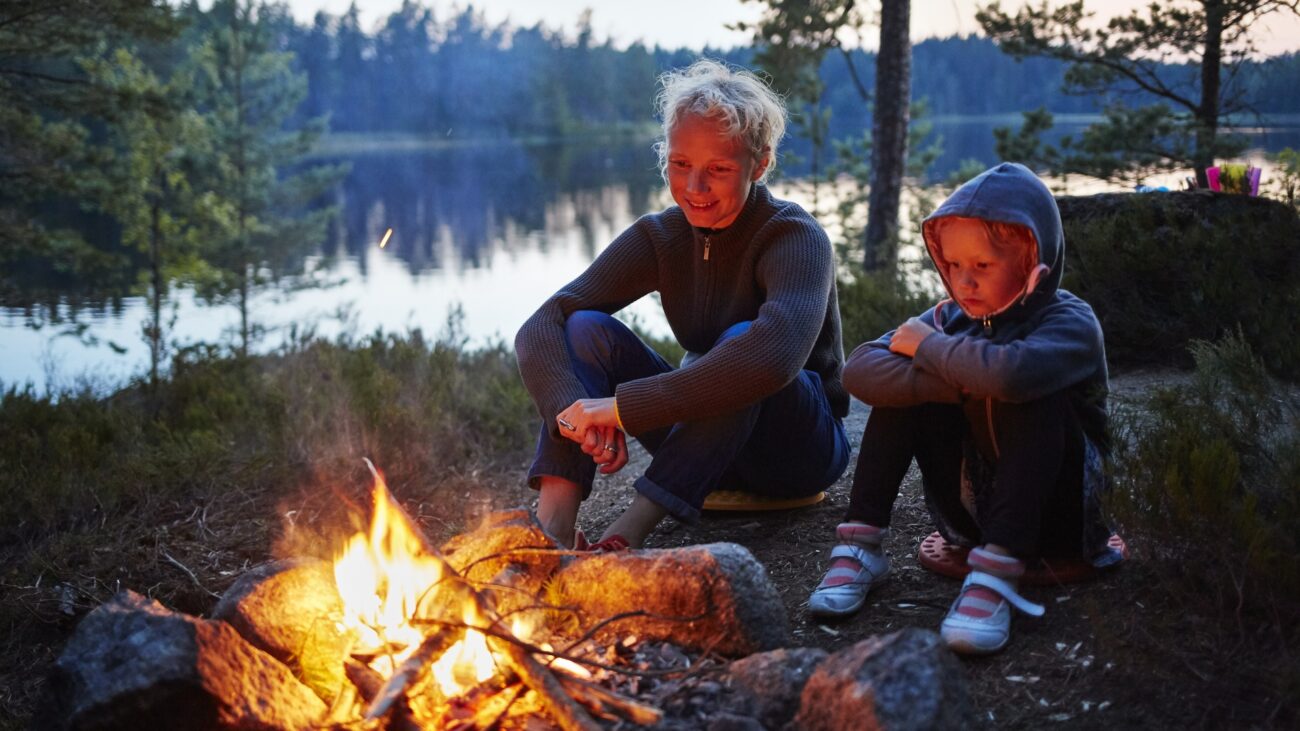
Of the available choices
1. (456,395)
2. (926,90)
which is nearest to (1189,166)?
(456,395)

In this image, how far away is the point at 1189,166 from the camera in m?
10.1

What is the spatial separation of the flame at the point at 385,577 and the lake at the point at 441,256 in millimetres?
6985

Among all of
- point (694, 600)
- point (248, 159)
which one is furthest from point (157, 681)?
point (248, 159)

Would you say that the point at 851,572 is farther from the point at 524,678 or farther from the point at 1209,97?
the point at 1209,97

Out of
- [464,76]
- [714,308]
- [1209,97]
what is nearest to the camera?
[714,308]

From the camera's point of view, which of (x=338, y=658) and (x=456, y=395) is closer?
(x=338, y=658)

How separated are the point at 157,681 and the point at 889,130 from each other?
362 inches

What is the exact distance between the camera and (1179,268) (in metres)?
5.38

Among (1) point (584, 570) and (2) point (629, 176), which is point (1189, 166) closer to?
(1) point (584, 570)

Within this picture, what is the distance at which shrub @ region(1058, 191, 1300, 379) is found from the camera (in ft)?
16.7

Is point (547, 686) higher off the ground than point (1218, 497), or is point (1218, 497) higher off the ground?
point (1218, 497)

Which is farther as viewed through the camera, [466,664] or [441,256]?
[441,256]

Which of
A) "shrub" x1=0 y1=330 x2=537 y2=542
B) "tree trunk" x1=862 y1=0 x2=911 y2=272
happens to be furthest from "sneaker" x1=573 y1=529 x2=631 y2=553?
"tree trunk" x1=862 y1=0 x2=911 y2=272

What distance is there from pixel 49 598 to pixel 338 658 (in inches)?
72.0
